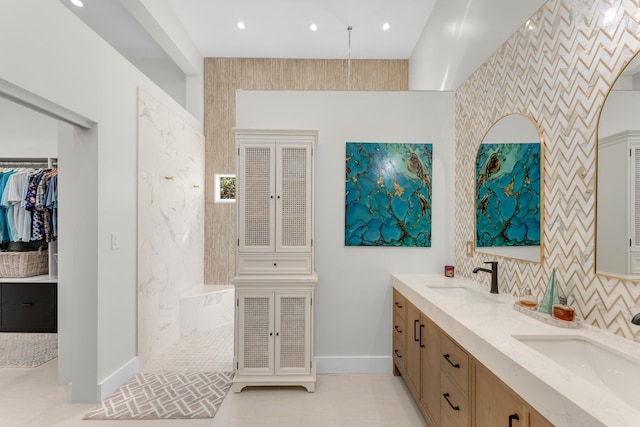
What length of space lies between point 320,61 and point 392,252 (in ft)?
9.61

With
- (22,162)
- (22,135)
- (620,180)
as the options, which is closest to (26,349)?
(22,162)

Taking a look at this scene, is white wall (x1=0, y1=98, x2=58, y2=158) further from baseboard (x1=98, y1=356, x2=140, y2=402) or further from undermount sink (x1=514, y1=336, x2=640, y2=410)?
undermount sink (x1=514, y1=336, x2=640, y2=410)

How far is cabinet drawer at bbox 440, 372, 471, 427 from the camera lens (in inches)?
60.9

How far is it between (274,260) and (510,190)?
1739 millimetres

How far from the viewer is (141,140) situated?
9.87 ft

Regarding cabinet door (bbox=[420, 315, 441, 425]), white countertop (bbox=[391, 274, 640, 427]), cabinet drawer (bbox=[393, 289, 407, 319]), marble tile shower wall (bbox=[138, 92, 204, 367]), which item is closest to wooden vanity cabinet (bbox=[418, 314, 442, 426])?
cabinet door (bbox=[420, 315, 441, 425])

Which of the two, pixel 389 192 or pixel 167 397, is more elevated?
pixel 389 192

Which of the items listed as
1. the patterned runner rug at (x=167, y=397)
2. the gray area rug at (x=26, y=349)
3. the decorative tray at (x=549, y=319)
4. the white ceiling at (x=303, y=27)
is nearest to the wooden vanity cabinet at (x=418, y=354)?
the decorative tray at (x=549, y=319)

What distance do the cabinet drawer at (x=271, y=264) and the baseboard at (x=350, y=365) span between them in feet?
2.86

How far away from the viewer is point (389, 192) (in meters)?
2.96

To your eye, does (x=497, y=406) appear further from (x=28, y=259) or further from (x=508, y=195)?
(x=28, y=259)

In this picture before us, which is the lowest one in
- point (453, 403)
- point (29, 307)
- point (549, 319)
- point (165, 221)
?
point (29, 307)

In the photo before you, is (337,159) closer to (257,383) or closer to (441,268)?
(441,268)

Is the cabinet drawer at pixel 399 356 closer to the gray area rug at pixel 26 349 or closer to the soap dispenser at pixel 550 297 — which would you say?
the soap dispenser at pixel 550 297
